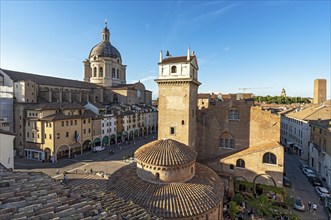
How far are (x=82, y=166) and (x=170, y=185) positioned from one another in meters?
25.9

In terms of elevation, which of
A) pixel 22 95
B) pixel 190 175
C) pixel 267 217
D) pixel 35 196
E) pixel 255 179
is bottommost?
pixel 267 217

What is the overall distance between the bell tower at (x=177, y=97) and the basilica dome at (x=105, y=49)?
49.9 m

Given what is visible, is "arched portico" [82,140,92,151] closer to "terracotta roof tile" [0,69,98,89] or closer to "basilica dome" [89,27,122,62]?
"terracotta roof tile" [0,69,98,89]

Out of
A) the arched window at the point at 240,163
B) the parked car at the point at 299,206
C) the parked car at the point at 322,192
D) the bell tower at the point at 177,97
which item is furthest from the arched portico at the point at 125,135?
the parked car at the point at 322,192

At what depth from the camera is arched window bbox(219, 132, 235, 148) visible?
30284mm

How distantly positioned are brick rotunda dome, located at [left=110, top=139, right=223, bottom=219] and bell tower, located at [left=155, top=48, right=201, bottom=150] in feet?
26.1

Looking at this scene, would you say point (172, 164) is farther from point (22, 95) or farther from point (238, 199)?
point (22, 95)

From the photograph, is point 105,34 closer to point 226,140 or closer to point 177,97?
point 177,97

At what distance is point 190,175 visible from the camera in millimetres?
18047

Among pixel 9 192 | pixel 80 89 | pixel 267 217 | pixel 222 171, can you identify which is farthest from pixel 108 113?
pixel 9 192

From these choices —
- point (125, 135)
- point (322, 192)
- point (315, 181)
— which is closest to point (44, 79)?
point (125, 135)

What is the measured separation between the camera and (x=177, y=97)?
2717 cm

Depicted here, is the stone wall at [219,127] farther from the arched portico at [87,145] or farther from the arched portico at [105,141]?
the arched portico at [105,141]

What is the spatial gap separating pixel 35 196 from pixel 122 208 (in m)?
3.73
